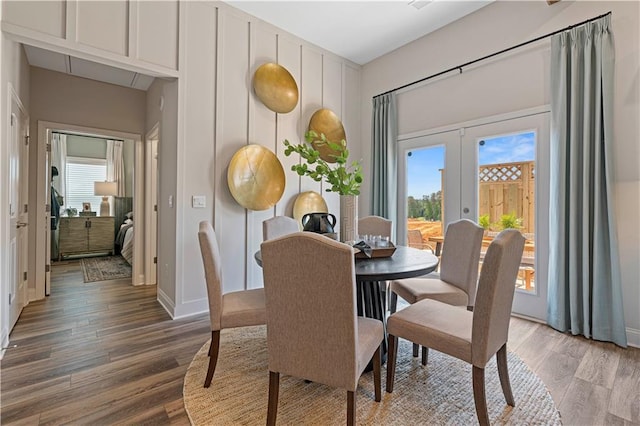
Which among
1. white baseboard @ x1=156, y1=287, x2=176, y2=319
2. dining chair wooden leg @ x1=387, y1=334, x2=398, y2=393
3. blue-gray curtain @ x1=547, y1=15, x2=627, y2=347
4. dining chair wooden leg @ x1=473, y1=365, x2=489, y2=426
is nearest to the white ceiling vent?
blue-gray curtain @ x1=547, y1=15, x2=627, y2=347

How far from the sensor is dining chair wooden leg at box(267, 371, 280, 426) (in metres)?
1.38

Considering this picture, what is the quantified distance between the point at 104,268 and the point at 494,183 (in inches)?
→ 233

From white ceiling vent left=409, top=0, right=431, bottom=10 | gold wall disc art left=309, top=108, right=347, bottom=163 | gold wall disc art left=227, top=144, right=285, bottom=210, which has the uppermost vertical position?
white ceiling vent left=409, top=0, right=431, bottom=10

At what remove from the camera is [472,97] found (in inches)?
130

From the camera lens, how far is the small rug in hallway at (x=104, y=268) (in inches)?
177

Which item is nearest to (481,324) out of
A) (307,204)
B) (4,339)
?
(307,204)

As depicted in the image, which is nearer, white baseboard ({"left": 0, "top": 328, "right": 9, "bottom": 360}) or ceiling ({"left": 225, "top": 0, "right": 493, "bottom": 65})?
white baseboard ({"left": 0, "top": 328, "right": 9, "bottom": 360})

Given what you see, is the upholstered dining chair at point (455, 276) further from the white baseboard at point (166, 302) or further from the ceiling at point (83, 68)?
the ceiling at point (83, 68)

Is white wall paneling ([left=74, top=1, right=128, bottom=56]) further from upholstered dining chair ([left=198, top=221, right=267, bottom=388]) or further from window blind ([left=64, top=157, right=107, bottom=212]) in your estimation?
window blind ([left=64, top=157, right=107, bottom=212])

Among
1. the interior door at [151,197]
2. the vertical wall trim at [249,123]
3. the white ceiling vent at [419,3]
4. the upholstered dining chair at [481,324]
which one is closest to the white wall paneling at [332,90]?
the vertical wall trim at [249,123]

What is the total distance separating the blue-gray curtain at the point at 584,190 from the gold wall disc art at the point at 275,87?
8.38 ft

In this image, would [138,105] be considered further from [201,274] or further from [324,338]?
[324,338]

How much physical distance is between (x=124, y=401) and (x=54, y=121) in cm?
354

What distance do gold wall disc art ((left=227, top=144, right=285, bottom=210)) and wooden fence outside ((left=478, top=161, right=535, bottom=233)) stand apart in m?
2.24
